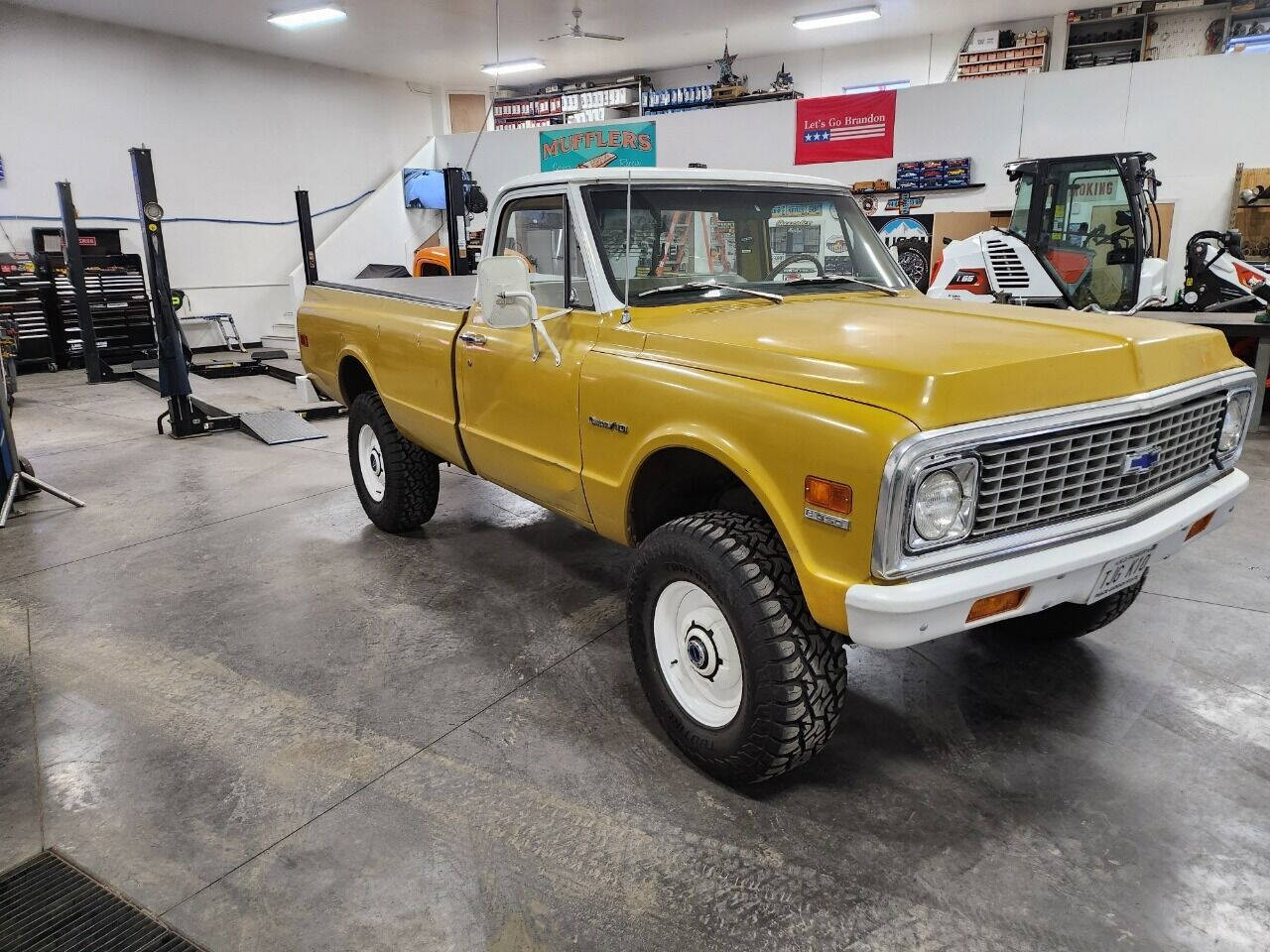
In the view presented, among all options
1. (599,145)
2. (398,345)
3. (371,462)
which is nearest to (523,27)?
(599,145)

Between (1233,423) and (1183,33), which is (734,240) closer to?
(1233,423)

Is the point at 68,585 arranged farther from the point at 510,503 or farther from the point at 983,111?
the point at 983,111

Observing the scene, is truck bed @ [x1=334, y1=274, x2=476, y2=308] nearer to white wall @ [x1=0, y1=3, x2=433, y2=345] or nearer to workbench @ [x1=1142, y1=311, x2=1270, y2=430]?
workbench @ [x1=1142, y1=311, x2=1270, y2=430]

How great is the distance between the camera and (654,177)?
3.09 m

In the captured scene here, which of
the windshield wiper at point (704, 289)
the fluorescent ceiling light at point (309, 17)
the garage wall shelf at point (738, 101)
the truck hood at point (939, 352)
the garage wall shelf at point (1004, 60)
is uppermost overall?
the fluorescent ceiling light at point (309, 17)

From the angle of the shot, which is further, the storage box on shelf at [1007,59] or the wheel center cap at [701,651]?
the storage box on shelf at [1007,59]

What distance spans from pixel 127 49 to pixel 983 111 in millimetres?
12809

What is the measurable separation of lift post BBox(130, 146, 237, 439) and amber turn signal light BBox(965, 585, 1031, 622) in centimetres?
706

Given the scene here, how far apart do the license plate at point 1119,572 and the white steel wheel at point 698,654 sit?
101cm

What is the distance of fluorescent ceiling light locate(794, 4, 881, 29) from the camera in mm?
12367

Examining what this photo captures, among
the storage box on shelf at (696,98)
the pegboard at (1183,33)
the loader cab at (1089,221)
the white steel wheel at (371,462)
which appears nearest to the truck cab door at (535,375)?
the white steel wheel at (371,462)

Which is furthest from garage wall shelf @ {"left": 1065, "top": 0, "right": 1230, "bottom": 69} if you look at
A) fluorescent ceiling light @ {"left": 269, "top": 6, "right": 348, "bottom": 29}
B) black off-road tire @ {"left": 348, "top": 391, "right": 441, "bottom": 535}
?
black off-road tire @ {"left": 348, "top": 391, "right": 441, "bottom": 535}

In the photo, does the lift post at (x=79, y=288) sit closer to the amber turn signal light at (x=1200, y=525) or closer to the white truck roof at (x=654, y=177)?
the white truck roof at (x=654, y=177)

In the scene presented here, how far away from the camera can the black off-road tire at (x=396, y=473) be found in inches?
175
